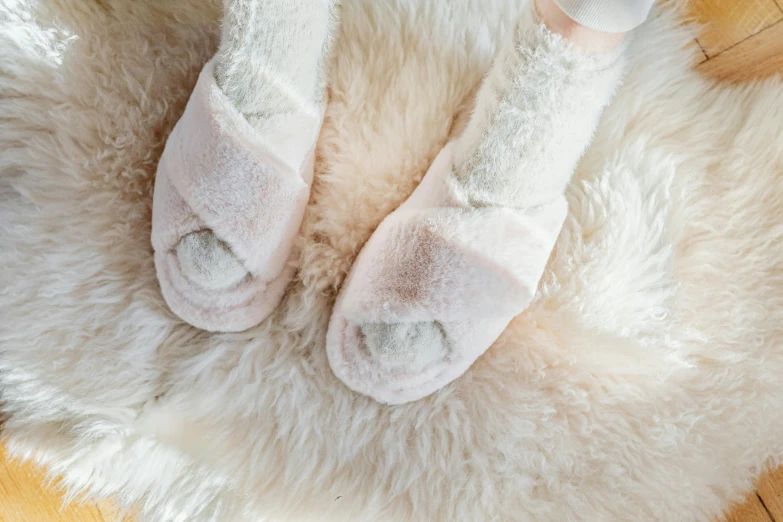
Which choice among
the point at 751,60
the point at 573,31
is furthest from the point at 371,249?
the point at 751,60

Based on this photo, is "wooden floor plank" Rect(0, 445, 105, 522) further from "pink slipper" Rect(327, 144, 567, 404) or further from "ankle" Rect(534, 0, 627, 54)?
"ankle" Rect(534, 0, 627, 54)

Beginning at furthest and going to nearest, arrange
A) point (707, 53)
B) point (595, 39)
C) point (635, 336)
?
point (707, 53) → point (635, 336) → point (595, 39)

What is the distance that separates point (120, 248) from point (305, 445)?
27 centimetres

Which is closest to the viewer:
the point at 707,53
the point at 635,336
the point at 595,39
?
the point at 595,39

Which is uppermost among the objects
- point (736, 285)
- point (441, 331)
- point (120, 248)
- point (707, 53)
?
point (120, 248)

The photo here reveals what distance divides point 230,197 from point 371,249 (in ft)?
0.43

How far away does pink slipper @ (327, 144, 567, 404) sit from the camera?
1.59 ft

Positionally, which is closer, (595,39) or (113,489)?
(595,39)

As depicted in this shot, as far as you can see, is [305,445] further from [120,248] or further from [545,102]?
[545,102]

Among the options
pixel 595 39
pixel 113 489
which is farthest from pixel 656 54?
pixel 113 489

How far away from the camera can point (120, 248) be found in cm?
58

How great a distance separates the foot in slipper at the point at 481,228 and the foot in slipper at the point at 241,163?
3.8 inches

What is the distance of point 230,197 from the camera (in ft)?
1.62

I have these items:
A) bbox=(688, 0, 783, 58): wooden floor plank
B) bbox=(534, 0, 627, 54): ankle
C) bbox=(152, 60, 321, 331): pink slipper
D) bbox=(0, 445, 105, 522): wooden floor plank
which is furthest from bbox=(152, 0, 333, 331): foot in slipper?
bbox=(688, 0, 783, 58): wooden floor plank
